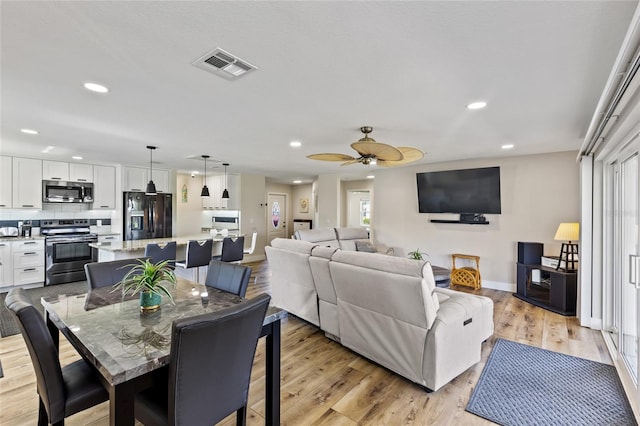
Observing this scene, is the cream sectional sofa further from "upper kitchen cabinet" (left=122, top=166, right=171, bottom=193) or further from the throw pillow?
"upper kitchen cabinet" (left=122, top=166, right=171, bottom=193)

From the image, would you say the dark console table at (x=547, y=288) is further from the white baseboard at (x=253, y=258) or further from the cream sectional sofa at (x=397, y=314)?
the white baseboard at (x=253, y=258)

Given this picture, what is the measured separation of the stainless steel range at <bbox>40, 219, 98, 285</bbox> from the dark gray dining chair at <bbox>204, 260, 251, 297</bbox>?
15.4ft

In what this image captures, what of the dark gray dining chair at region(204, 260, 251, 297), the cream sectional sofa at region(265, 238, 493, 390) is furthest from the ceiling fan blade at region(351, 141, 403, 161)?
the dark gray dining chair at region(204, 260, 251, 297)

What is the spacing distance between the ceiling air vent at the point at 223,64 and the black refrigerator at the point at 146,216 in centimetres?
541

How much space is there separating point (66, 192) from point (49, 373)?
18.4 ft

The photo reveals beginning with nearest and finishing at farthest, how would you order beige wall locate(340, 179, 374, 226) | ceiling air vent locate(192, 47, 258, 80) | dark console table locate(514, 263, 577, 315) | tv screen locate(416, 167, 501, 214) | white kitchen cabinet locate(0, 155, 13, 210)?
ceiling air vent locate(192, 47, 258, 80)
dark console table locate(514, 263, 577, 315)
white kitchen cabinet locate(0, 155, 13, 210)
tv screen locate(416, 167, 501, 214)
beige wall locate(340, 179, 374, 226)

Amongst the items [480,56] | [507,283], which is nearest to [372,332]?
[480,56]

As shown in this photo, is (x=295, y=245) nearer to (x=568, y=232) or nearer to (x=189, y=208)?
(x=568, y=232)

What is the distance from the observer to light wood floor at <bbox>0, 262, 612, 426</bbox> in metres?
2.09

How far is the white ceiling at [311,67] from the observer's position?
4.84ft

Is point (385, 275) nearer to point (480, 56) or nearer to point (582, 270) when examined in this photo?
point (480, 56)

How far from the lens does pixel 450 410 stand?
218 cm

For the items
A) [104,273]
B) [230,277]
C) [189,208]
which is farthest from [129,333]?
[189,208]

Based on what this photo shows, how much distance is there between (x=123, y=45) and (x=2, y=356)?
3190 mm
